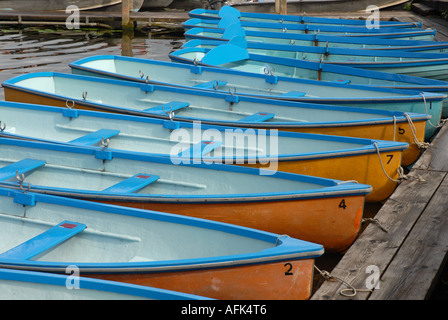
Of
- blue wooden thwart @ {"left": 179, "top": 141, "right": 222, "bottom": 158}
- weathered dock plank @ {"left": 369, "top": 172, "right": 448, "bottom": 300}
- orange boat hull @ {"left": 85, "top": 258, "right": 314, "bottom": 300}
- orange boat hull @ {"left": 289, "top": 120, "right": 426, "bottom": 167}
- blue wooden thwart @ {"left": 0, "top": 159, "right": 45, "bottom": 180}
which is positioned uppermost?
orange boat hull @ {"left": 289, "top": 120, "right": 426, "bottom": 167}

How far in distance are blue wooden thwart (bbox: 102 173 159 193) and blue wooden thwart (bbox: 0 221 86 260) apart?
0.70 metres

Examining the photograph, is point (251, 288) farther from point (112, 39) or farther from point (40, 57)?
point (112, 39)

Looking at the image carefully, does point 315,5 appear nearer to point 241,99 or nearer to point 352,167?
point 241,99

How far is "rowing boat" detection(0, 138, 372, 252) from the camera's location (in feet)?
15.8

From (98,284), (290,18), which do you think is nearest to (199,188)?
(98,284)

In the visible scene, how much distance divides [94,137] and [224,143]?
1420 millimetres

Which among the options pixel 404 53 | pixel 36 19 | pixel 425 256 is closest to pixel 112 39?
pixel 36 19

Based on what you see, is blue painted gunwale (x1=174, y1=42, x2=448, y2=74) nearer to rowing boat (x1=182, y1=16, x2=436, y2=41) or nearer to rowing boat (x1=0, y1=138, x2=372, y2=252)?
rowing boat (x1=182, y1=16, x2=436, y2=41)

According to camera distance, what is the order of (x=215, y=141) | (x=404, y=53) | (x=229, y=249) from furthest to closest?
(x=404, y=53) → (x=215, y=141) → (x=229, y=249)

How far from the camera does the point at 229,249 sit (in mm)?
4129

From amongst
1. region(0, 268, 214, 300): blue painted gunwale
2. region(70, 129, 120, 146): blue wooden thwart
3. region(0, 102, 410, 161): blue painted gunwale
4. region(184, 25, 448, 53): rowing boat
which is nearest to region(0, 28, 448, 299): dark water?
region(184, 25, 448, 53): rowing boat

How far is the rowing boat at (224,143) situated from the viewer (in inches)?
223

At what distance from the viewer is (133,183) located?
5.36 m
